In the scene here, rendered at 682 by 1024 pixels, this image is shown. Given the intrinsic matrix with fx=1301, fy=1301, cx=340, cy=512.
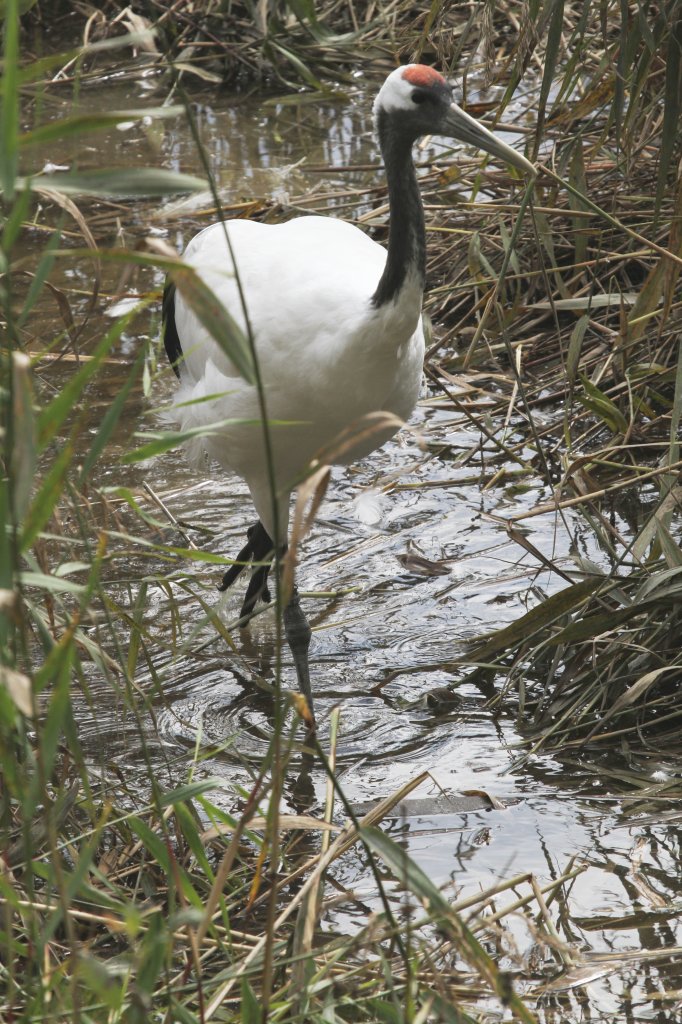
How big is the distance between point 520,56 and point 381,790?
1789 mm

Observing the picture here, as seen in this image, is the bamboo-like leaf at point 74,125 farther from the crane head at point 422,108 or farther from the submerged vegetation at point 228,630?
the crane head at point 422,108

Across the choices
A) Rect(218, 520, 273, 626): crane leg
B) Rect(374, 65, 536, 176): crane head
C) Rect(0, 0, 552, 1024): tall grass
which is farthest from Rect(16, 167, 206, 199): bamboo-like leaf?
Rect(218, 520, 273, 626): crane leg

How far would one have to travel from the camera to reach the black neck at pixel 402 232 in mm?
3084

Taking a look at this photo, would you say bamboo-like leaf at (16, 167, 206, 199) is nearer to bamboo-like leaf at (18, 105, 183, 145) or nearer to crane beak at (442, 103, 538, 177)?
bamboo-like leaf at (18, 105, 183, 145)

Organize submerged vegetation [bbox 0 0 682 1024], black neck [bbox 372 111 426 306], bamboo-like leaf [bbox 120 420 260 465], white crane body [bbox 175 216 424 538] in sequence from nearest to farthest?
submerged vegetation [bbox 0 0 682 1024], bamboo-like leaf [bbox 120 420 260 465], black neck [bbox 372 111 426 306], white crane body [bbox 175 216 424 538]

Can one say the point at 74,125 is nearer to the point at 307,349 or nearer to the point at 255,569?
the point at 307,349

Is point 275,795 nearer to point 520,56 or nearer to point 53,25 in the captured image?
point 520,56

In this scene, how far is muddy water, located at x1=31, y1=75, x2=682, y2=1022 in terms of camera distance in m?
2.62

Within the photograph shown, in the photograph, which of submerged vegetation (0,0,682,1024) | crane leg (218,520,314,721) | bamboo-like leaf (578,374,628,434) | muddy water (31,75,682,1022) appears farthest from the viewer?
bamboo-like leaf (578,374,628,434)

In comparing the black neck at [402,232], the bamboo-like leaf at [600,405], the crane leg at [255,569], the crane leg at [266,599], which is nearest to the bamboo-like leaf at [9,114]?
the black neck at [402,232]

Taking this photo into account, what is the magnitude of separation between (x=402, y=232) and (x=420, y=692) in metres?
1.28

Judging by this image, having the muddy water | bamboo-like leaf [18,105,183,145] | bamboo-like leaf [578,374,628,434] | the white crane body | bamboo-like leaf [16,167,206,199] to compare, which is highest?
bamboo-like leaf [18,105,183,145]

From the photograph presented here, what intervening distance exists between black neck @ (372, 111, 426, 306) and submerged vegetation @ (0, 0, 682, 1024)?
28cm

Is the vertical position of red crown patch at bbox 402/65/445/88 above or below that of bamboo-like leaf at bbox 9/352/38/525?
above
